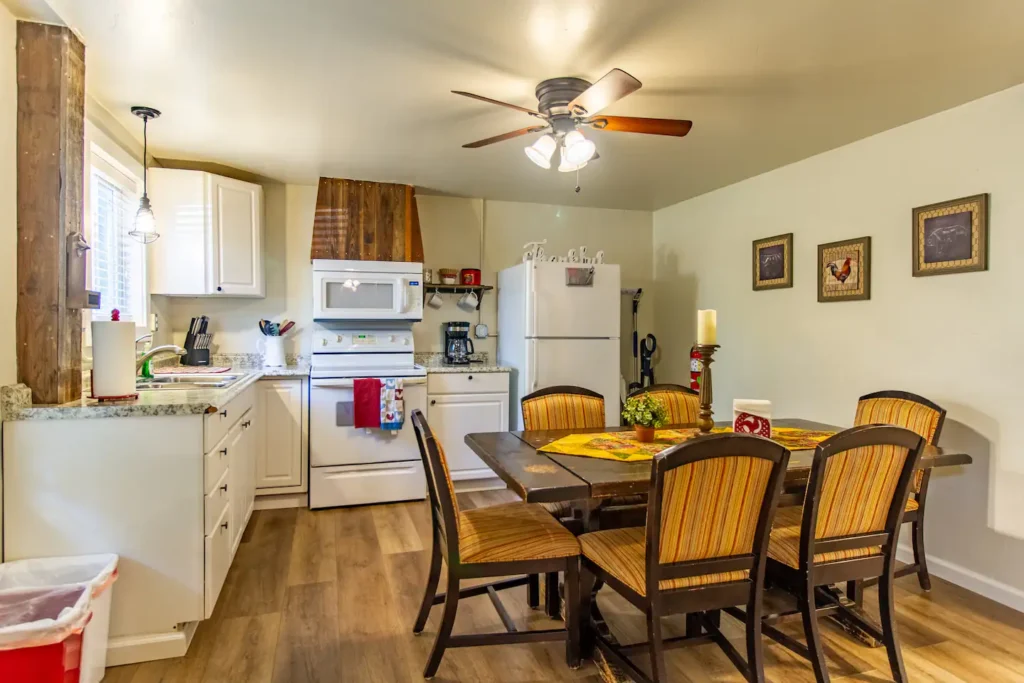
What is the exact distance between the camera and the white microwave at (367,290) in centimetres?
385

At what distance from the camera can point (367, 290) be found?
395cm

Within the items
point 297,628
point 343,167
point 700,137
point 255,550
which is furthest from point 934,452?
point 343,167

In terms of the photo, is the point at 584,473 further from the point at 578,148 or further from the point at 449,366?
the point at 449,366

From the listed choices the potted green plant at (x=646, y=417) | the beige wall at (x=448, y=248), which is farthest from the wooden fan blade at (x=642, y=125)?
the beige wall at (x=448, y=248)

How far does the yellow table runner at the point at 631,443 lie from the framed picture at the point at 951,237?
1005 millimetres

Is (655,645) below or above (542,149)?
below

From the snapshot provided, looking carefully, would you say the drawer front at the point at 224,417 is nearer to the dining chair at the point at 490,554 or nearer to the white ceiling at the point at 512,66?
the dining chair at the point at 490,554

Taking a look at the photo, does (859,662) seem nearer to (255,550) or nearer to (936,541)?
(936,541)

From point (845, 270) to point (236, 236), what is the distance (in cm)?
373

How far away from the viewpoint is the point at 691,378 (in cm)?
445

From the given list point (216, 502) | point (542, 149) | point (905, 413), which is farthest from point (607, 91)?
point (216, 502)

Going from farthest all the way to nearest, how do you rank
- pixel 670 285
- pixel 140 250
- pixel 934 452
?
pixel 670 285, pixel 140 250, pixel 934 452

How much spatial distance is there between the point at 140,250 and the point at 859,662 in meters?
4.16

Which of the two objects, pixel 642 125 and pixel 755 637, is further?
pixel 642 125
